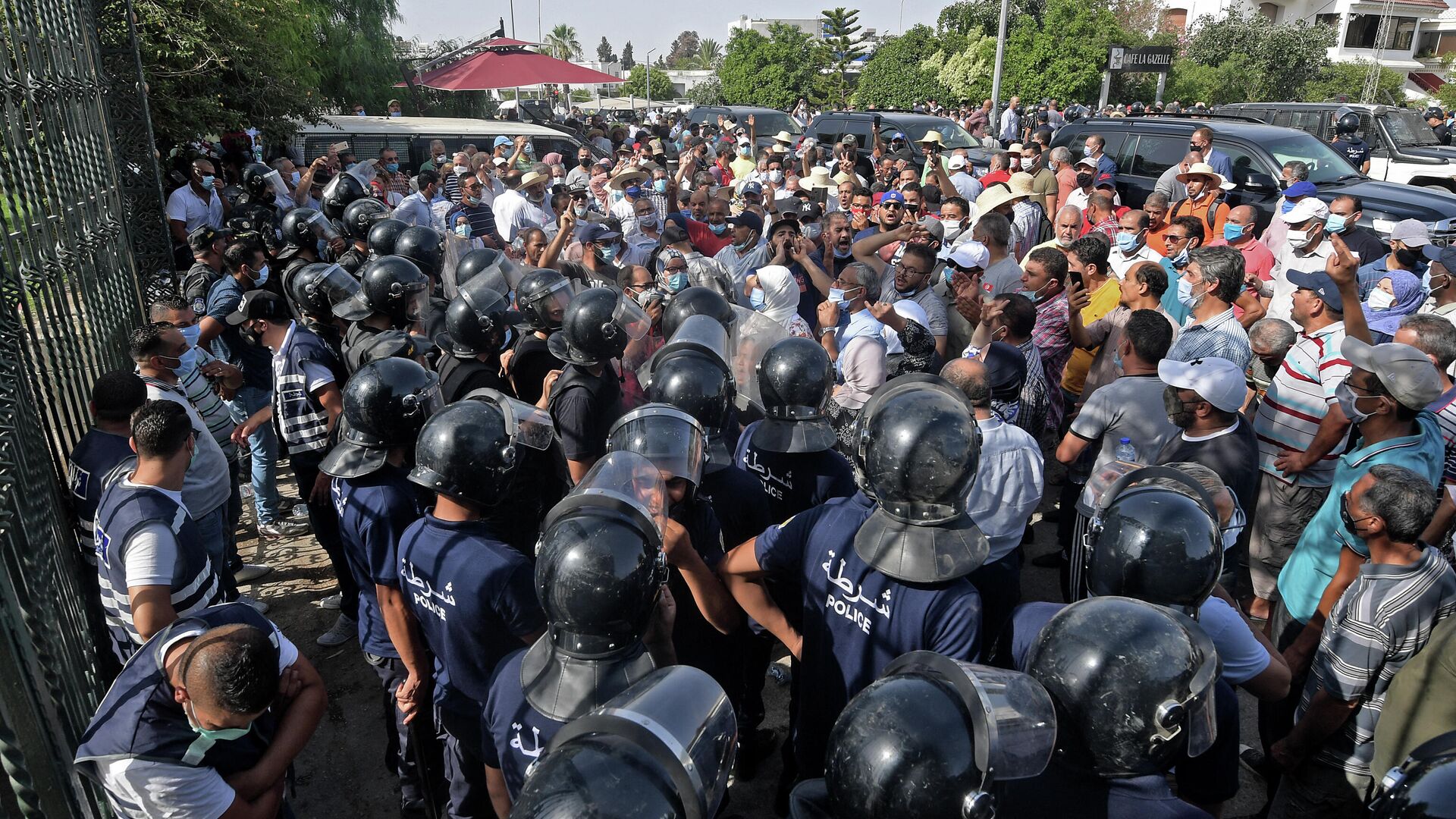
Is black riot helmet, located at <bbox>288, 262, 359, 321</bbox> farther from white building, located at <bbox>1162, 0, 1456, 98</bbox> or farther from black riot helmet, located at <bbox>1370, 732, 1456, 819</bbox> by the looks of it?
white building, located at <bbox>1162, 0, 1456, 98</bbox>

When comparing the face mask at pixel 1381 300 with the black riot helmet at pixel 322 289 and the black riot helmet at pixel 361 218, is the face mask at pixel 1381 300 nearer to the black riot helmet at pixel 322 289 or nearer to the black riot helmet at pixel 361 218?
the black riot helmet at pixel 322 289

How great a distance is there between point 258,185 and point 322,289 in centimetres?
616

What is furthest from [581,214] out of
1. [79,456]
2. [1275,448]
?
[1275,448]

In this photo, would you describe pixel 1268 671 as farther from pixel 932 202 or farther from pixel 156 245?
pixel 156 245

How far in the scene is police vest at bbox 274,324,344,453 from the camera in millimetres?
4406

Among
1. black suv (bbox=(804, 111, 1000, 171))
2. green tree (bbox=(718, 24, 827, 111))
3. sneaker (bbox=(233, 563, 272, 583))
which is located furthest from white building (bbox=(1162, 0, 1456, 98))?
sneaker (bbox=(233, 563, 272, 583))

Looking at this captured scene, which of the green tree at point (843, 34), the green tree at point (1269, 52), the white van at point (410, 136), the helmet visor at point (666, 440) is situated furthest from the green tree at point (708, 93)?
the helmet visor at point (666, 440)

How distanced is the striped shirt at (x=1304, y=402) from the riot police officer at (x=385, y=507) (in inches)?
160

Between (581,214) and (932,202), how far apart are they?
416cm

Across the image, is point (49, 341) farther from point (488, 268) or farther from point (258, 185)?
point (258, 185)

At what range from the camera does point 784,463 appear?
11.5 feet

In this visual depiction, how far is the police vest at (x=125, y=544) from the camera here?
9.62 feet

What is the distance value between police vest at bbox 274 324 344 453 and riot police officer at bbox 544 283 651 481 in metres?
1.36

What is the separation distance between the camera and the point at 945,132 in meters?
16.1
